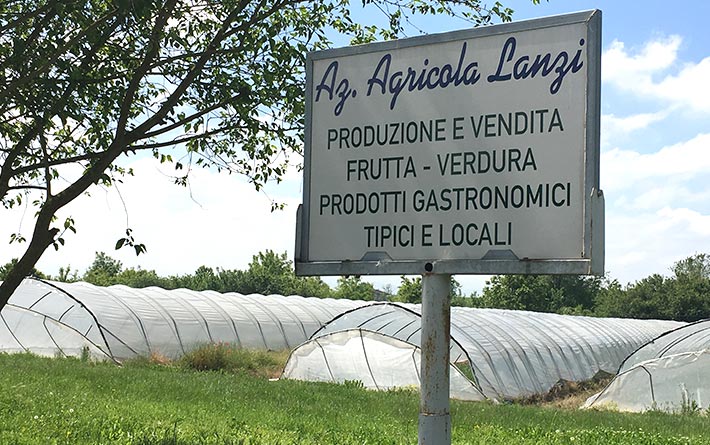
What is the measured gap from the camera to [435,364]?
447 centimetres

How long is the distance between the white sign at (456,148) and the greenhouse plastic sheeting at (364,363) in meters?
14.5

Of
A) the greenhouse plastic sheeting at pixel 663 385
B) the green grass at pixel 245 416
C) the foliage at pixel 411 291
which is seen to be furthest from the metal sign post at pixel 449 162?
the foliage at pixel 411 291

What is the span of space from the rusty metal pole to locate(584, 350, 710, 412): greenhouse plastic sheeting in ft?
49.2

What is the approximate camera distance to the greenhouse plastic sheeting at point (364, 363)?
1919 centimetres

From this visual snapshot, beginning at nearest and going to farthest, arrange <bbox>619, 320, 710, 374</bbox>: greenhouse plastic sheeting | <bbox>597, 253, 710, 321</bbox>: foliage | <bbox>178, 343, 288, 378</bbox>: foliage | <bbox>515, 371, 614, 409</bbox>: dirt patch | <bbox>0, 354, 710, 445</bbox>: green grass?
<bbox>0, 354, 710, 445</bbox>: green grass, <bbox>619, 320, 710, 374</bbox>: greenhouse plastic sheeting, <bbox>515, 371, 614, 409</bbox>: dirt patch, <bbox>178, 343, 288, 378</bbox>: foliage, <bbox>597, 253, 710, 321</bbox>: foliage

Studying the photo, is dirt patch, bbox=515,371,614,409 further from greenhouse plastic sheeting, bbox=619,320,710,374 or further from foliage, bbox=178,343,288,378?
foliage, bbox=178,343,288,378

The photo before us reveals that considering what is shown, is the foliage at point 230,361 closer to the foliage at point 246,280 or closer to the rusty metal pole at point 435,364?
the rusty metal pole at point 435,364

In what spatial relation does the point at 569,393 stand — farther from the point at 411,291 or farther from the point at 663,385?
the point at 411,291

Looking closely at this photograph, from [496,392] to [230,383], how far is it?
6.07 metres

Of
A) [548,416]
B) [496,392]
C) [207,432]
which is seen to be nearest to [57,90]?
[207,432]

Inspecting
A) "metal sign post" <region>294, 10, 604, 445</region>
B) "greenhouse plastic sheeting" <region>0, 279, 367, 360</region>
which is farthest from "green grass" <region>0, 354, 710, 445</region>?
"greenhouse plastic sheeting" <region>0, 279, 367, 360</region>

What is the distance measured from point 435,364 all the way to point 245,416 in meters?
7.61

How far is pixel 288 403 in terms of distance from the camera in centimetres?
1377

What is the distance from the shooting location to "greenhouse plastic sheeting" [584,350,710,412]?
18031mm
